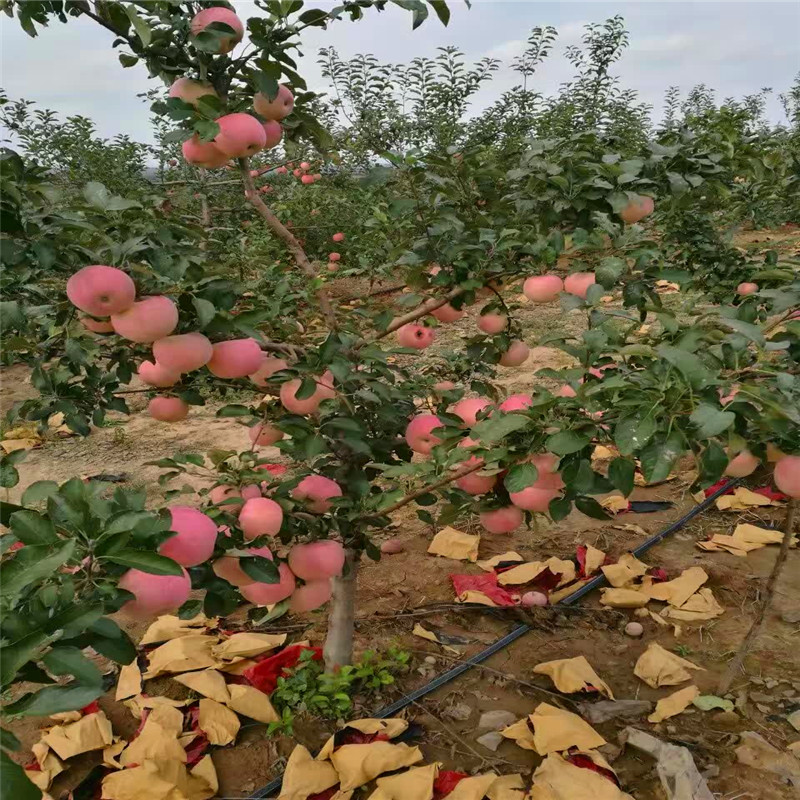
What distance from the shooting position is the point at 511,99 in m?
7.94

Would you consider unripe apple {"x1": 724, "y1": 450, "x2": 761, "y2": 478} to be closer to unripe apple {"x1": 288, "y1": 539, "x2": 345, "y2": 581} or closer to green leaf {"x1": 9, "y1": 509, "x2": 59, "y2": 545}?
unripe apple {"x1": 288, "y1": 539, "x2": 345, "y2": 581}

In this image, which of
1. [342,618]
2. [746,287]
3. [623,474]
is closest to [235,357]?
[623,474]

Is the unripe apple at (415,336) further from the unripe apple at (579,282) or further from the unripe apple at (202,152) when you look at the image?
the unripe apple at (202,152)

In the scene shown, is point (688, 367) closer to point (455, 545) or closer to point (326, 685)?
→ point (326, 685)

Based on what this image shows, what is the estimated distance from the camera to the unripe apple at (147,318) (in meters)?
1.32

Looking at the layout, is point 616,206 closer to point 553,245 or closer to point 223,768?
point 553,245

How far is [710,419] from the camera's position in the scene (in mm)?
1029

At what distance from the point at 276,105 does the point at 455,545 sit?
2236 mm

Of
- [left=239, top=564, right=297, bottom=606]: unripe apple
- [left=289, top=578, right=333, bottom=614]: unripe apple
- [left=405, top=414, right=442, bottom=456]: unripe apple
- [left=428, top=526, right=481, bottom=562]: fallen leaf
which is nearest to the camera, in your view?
[left=239, top=564, right=297, bottom=606]: unripe apple

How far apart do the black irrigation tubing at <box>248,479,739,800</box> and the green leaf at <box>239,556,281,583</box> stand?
955 mm

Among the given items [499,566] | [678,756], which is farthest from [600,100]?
[678,756]

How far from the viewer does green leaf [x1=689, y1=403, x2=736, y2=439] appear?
39.9 inches

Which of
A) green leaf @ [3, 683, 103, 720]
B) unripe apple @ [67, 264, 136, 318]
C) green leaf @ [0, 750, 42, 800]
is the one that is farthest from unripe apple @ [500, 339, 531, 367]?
green leaf @ [0, 750, 42, 800]

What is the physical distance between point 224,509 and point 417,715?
121 centimetres
